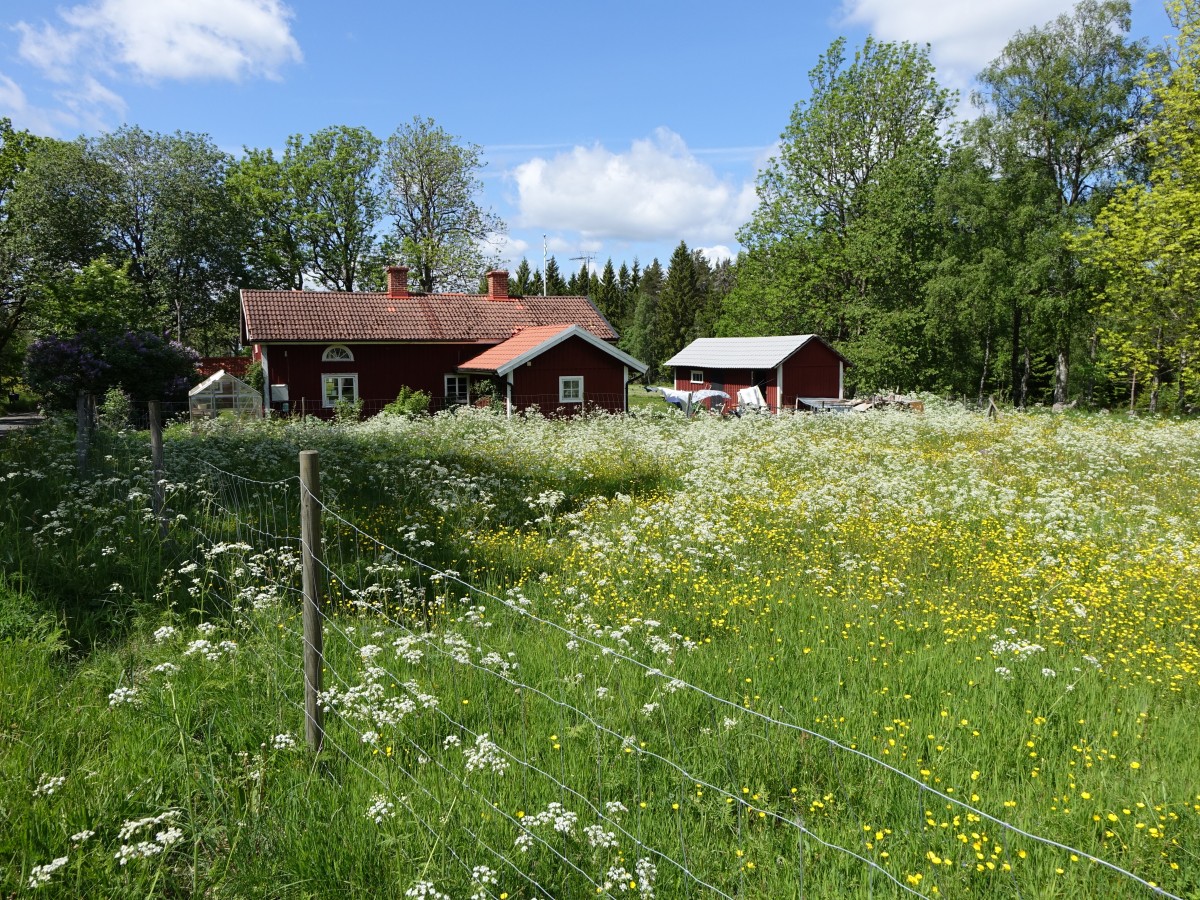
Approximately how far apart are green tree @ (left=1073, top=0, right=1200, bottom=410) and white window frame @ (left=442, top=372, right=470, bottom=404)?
2447 cm

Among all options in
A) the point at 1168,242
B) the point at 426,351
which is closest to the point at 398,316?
the point at 426,351

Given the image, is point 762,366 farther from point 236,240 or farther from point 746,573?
point 236,240

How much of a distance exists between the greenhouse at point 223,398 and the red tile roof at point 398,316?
13.2ft

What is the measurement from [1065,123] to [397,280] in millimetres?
31996

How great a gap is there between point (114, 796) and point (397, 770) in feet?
4.23

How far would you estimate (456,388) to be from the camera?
32.4m

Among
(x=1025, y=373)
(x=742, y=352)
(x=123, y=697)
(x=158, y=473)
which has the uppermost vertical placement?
(x=742, y=352)

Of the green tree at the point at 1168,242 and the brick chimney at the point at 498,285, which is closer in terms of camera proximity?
the green tree at the point at 1168,242

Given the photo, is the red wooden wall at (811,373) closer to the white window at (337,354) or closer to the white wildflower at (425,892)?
the white window at (337,354)

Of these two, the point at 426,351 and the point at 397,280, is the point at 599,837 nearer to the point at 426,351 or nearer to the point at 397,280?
the point at 426,351

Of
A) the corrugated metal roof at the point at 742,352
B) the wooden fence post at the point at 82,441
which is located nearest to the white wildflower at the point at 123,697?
the wooden fence post at the point at 82,441

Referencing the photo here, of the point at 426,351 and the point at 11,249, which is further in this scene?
the point at 11,249

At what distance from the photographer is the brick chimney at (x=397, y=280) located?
34062 millimetres

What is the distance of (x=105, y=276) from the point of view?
110ft
